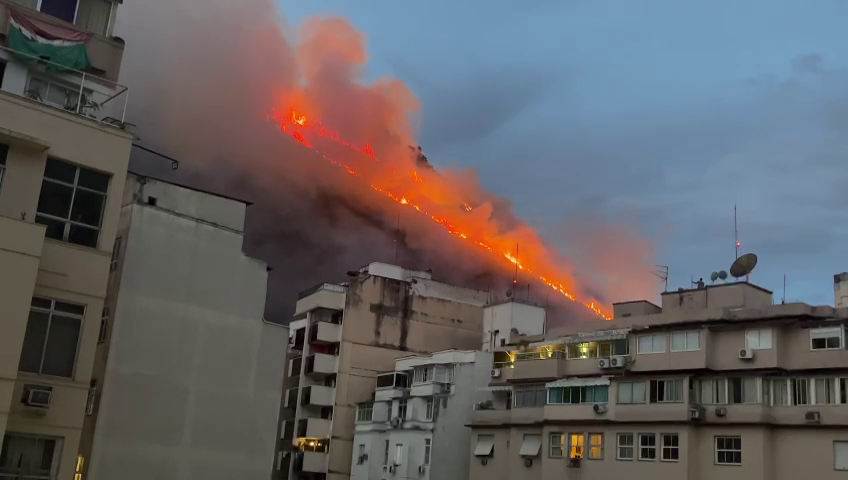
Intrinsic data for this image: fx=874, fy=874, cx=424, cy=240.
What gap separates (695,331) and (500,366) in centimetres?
1504

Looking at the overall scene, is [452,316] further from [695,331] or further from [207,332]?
[207,332]

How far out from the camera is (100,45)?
27.1 metres

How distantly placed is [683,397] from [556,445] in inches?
327

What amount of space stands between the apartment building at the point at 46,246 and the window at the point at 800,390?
29.5m

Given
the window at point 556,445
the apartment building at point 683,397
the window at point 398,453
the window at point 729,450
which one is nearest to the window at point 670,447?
the apartment building at point 683,397

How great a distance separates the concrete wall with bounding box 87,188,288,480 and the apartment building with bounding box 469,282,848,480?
1747cm

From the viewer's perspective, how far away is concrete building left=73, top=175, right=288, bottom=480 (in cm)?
3117

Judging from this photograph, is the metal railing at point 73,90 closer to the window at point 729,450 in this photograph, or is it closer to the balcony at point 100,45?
the balcony at point 100,45

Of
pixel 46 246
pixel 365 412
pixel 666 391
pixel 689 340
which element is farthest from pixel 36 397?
pixel 365 412

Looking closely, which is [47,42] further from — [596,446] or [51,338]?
[596,446]

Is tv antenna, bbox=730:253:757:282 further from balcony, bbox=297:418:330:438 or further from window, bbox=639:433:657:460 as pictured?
balcony, bbox=297:418:330:438

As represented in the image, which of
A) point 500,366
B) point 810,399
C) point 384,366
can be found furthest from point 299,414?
point 810,399

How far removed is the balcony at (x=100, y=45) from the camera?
85.7ft

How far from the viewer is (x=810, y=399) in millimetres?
37781
